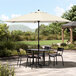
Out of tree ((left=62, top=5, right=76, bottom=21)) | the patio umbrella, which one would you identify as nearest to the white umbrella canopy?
the patio umbrella

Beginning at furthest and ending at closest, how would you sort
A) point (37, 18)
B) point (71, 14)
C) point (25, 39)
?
point (25, 39)
point (71, 14)
point (37, 18)

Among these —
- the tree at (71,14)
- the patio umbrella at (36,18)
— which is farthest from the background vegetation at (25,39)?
the patio umbrella at (36,18)

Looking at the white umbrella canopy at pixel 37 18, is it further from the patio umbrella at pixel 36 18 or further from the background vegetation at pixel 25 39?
the background vegetation at pixel 25 39

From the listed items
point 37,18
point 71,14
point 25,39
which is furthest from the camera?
point 25,39

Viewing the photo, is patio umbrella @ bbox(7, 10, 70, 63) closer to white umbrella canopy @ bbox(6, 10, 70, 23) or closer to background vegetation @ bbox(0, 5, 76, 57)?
white umbrella canopy @ bbox(6, 10, 70, 23)

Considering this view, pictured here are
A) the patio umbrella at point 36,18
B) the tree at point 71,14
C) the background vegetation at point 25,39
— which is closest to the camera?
the patio umbrella at point 36,18

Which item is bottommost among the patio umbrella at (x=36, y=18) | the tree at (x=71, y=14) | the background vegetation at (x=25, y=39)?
the background vegetation at (x=25, y=39)

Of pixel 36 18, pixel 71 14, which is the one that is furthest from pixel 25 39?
pixel 36 18

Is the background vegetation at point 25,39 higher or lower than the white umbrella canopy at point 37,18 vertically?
lower

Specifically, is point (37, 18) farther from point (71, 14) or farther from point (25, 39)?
point (25, 39)

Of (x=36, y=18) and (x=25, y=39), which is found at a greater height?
(x=36, y=18)

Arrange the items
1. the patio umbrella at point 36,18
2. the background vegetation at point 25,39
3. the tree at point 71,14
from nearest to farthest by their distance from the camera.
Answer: the patio umbrella at point 36,18 < the background vegetation at point 25,39 < the tree at point 71,14

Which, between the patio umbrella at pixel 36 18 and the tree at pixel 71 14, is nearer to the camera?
the patio umbrella at pixel 36 18

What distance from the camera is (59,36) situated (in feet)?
120
